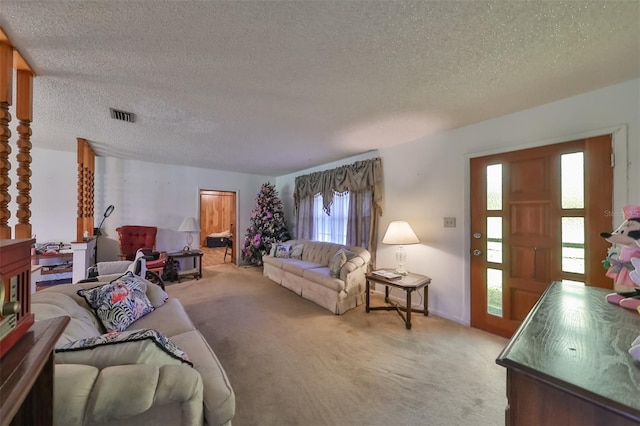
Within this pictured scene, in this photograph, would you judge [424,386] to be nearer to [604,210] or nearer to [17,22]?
[604,210]

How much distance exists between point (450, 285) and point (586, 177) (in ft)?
5.34

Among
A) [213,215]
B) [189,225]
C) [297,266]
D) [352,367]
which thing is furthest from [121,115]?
[213,215]

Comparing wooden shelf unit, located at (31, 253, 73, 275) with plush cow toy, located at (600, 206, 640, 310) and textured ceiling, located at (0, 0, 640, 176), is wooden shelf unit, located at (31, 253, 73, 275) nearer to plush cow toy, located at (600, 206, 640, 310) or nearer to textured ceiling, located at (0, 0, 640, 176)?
textured ceiling, located at (0, 0, 640, 176)

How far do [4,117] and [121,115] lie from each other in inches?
39.6

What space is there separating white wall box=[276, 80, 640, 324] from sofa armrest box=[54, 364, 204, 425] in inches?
112

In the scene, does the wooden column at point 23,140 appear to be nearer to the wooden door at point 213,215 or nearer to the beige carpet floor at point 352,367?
the beige carpet floor at point 352,367

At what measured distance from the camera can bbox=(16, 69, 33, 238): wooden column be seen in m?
1.79

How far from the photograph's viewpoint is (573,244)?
83.8 inches

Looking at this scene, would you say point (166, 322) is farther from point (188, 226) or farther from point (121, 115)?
point (188, 226)

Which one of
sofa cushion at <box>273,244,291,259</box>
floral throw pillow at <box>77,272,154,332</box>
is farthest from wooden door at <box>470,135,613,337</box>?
floral throw pillow at <box>77,272,154,332</box>

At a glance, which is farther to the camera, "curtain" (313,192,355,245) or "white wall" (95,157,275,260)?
"white wall" (95,157,275,260)

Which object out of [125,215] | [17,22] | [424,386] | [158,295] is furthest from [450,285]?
[125,215]

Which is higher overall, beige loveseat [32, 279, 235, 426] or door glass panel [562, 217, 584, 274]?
door glass panel [562, 217, 584, 274]

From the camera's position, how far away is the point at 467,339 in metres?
2.46
